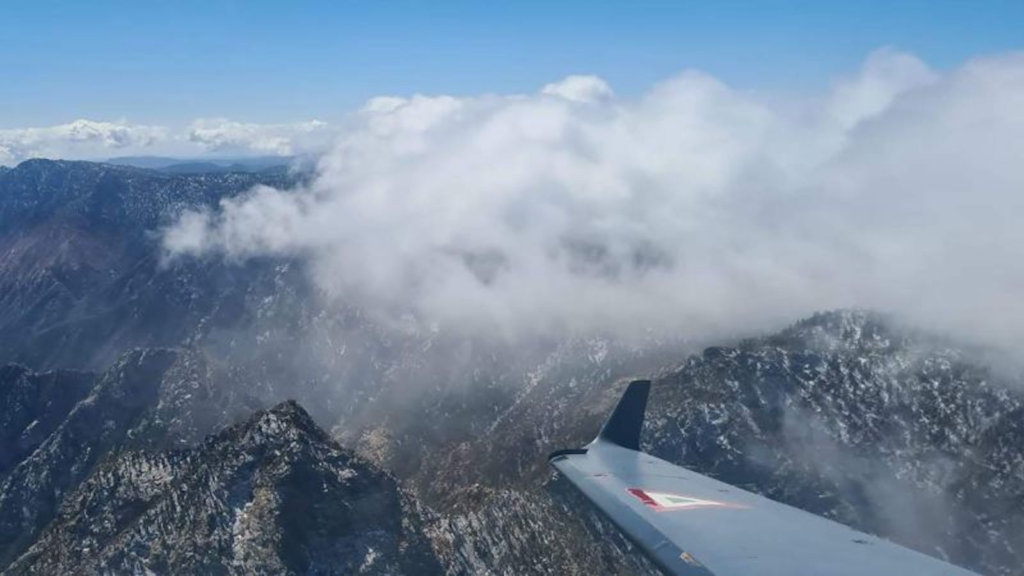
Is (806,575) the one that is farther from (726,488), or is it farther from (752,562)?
(726,488)

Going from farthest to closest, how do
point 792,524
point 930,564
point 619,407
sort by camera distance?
1. point 619,407
2. point 792,524
3. point 930,564

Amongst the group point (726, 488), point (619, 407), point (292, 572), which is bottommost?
point (292, 572)

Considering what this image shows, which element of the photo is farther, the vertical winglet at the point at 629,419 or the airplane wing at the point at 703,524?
the vertical winglet at the point at 629,419

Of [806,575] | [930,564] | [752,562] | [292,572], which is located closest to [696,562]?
[752,562]

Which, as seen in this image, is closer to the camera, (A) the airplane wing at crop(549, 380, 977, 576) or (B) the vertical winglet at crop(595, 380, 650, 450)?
(A) the airplane wing at crop(549, 380, 977, 576)
